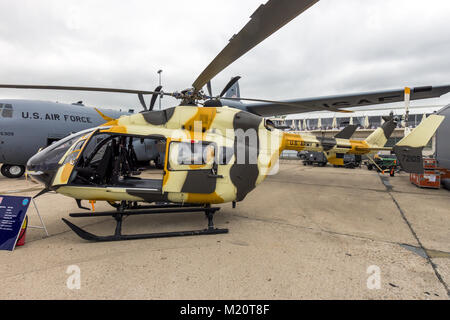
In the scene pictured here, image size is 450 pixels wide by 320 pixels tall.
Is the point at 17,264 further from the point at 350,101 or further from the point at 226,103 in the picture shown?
the point at 350,101

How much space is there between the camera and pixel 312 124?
6694 centimetres

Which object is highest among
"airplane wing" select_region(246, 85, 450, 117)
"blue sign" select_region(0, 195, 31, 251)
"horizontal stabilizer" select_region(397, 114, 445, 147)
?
"airplane wing" select_region(246, 85, 450, 117)

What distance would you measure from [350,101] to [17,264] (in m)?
11.9

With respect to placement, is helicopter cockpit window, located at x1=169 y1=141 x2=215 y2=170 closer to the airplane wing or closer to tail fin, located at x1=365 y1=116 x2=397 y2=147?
the airplane wing

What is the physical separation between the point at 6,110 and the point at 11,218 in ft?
29.0

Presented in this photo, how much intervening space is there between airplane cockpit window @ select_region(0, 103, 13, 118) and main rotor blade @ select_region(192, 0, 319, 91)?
1055cm

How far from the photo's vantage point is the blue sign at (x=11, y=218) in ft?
11.3

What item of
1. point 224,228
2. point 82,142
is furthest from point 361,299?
point 82,142

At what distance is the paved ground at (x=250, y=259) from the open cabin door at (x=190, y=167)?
95 cm

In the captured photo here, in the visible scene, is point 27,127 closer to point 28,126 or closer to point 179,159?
point 28,126

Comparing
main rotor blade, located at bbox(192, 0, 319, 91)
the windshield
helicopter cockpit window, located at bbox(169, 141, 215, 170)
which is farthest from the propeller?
helicopter cockpit window, located at bbox(169, 141, 215, 170)

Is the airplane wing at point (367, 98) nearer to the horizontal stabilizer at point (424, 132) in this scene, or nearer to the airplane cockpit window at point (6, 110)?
the horizontal stabilizer at point (424, 132)

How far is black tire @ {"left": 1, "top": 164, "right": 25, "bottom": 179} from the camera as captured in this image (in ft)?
33.8

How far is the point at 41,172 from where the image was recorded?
4.00 metres
